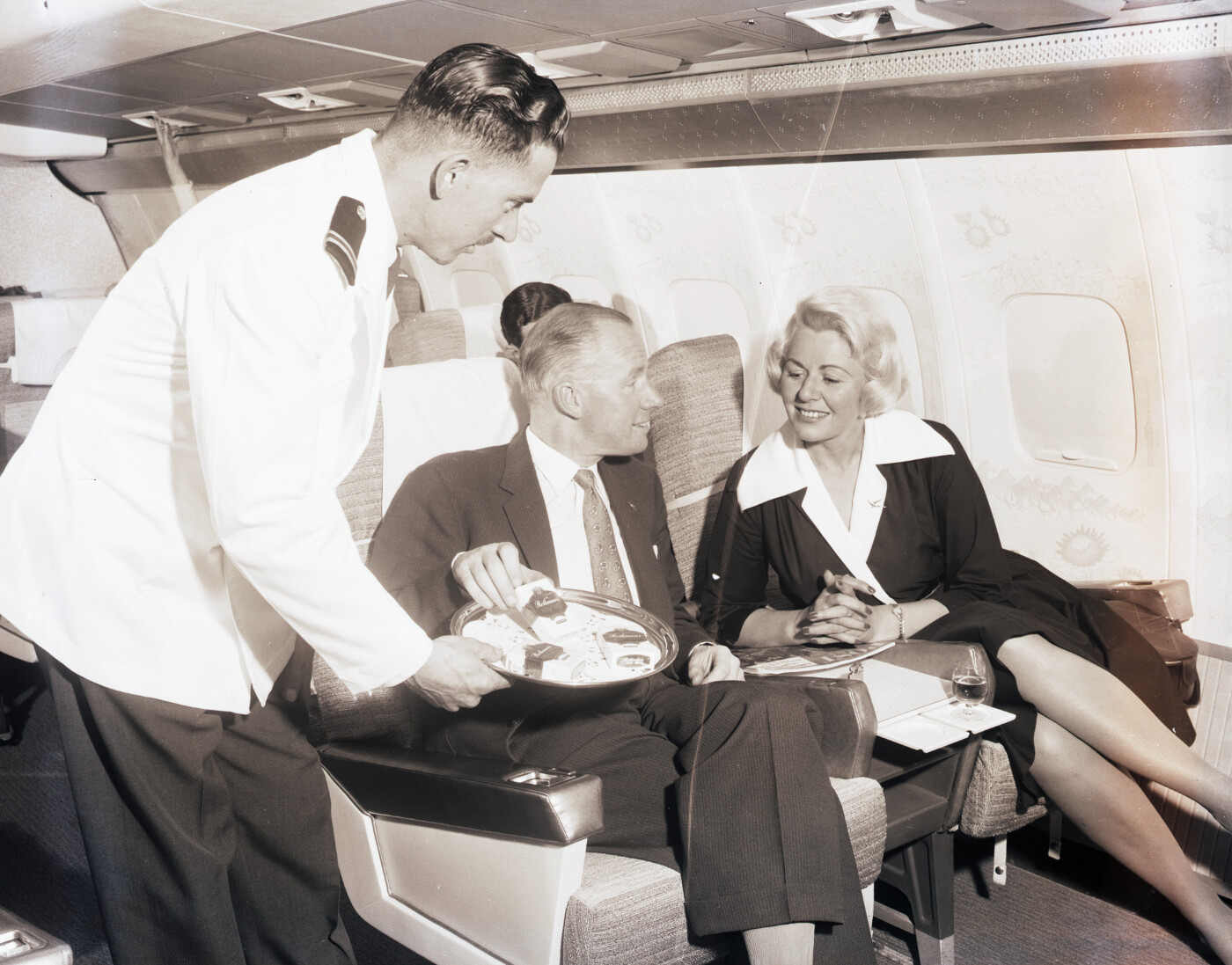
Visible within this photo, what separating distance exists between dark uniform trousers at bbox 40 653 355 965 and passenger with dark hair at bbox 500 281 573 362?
3.67ft

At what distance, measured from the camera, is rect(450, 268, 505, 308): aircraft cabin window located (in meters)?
2.49

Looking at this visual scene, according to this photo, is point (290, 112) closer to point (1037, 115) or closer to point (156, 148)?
point (156, 148)

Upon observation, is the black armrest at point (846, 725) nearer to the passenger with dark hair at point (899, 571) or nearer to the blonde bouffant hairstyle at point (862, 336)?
the passenger with dark hair at point (899, 571)

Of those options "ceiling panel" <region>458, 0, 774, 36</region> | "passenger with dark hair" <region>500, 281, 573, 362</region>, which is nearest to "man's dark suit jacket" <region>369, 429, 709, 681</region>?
"passenger with dark hair" <region>500, 281, 573, 362</region>

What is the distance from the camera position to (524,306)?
8.13ft

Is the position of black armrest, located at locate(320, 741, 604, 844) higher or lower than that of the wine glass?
higher

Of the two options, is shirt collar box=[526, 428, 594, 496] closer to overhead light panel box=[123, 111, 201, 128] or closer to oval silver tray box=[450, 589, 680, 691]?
oval silver tray box=[450, 589, 680, 691]

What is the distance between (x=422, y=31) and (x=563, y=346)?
643 millimetres

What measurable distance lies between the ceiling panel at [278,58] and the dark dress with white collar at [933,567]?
128cm

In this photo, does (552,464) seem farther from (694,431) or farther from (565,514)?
(694,431)

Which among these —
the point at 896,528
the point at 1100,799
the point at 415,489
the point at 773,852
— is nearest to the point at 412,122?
the point at 415,489

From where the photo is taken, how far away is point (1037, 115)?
69.0 inches

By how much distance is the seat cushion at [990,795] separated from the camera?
2.13 m

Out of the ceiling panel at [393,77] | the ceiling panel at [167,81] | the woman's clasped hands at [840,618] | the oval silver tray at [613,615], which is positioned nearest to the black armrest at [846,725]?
the oval silver tray at [613,615]
